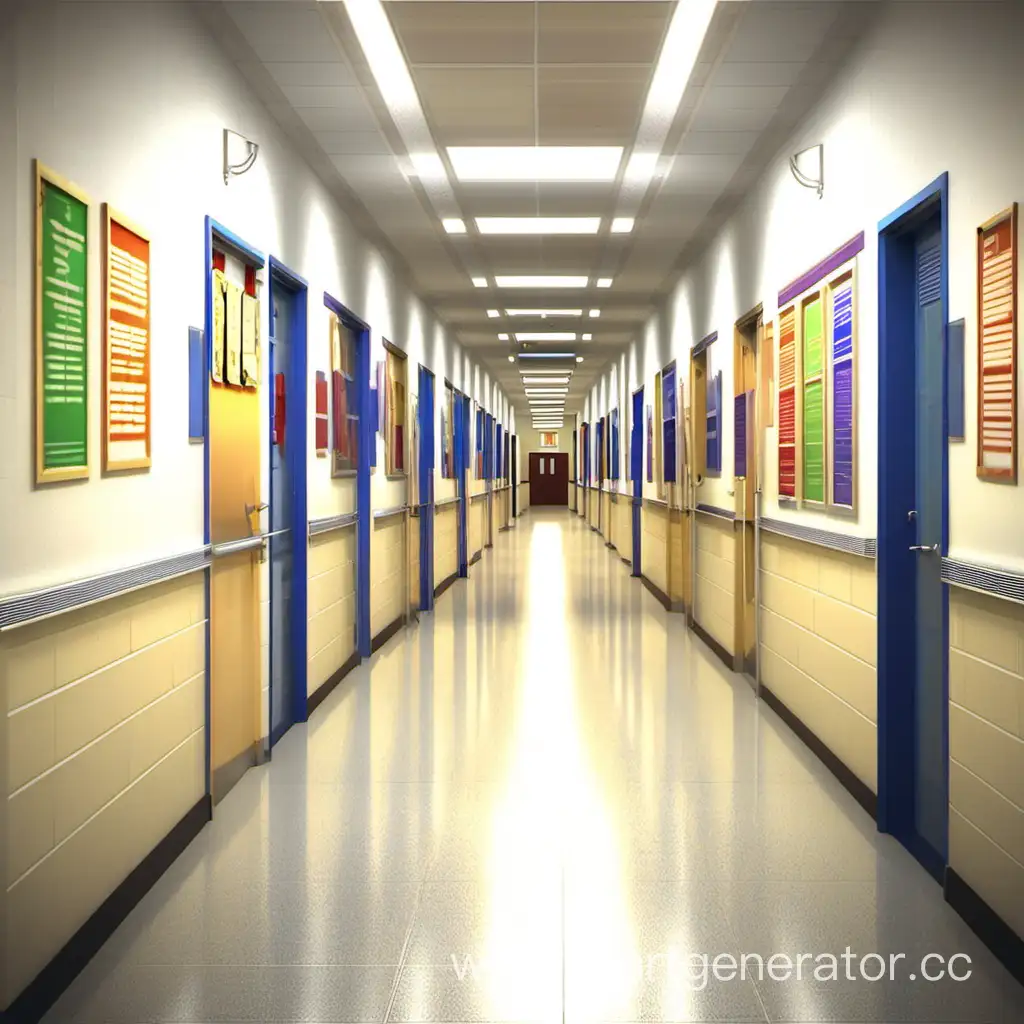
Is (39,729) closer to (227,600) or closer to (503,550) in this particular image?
(227,600)

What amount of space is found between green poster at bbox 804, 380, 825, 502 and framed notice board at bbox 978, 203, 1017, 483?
1.90 metres

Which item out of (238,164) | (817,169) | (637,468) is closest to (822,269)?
(817,169)

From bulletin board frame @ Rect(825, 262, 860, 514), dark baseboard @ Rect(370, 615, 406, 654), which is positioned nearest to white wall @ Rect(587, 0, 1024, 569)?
bulletin board frame @ Rect(825, 262, 860, 514)

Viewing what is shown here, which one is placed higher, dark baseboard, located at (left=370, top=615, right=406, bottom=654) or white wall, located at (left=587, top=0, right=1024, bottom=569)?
white wall, located at (left=587, top=0, right=1024, bottom=569)

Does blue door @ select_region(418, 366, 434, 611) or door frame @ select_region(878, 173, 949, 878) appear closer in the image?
door frame @ select_region(878, 173, 949, 878)

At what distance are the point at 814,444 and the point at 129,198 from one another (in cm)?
326

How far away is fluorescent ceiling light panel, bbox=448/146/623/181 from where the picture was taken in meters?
6.04

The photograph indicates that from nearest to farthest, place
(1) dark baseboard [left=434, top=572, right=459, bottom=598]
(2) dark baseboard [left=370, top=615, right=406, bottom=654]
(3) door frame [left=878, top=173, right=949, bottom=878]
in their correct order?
1. (3) door frame [left=878, top=173, right=949, bottom=878]
2. (2) dark baseboard [left=370, top=615, right=406, bottom=654]
3. (1) dark baseboard [left=434, top=572, right=459, bottom=598]

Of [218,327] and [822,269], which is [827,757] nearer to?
[822,269]

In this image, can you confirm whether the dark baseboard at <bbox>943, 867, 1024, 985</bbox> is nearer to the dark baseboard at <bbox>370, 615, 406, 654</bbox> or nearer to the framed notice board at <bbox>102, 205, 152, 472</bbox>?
the framed notice board at <bbox>102, 205, 152, 472</bbox>

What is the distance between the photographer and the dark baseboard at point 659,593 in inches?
414

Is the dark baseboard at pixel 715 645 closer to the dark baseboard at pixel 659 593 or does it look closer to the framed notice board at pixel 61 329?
the dark baseboard at pixel 659 593

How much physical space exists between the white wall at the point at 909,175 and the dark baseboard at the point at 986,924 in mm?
973

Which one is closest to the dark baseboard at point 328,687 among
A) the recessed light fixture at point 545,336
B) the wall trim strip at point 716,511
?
the wall trim strip at point 716,511
